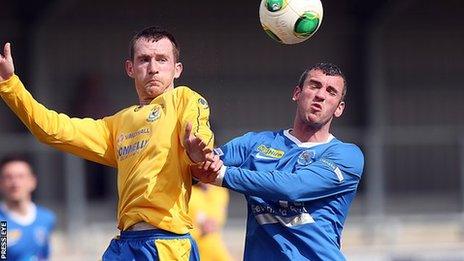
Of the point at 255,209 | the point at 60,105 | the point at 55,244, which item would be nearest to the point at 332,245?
the point at 255,209

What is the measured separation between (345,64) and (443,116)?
1.63m

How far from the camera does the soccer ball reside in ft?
24.9

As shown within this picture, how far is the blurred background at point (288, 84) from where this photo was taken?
15008mm

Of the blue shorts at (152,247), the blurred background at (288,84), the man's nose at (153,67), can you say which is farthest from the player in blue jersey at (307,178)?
the blurred background at (288,84)

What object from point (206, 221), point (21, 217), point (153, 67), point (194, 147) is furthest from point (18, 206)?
point (194, 147)

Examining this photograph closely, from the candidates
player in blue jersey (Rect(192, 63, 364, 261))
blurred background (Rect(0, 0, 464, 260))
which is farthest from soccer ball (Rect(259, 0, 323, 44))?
blurred background (Rect(0, 0, 464, 260))

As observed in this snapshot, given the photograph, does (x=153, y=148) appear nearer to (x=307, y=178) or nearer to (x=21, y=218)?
(x=307, y=178)

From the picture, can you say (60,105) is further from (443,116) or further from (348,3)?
(443,116)

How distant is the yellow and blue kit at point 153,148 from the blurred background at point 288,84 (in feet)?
23.7

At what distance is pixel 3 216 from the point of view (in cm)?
1023

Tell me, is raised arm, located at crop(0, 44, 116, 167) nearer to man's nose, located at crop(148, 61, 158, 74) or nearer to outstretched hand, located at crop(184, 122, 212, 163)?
man's nose, located at crop(148, 61, 158, 74)

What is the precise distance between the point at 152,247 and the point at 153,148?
534 millimetres

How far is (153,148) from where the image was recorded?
689 centimetres

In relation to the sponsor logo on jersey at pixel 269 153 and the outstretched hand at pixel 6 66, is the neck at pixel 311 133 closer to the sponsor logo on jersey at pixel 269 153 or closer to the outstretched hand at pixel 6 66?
the sponsor logo on jersey at pixel 269 153
